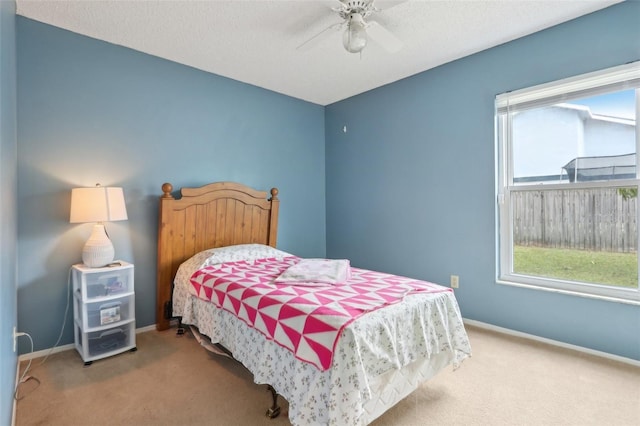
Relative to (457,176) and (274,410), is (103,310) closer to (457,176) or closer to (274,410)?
(274,410)

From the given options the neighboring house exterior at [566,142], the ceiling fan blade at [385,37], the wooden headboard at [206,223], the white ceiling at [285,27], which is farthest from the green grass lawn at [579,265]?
the wooden headboard at [206,223]

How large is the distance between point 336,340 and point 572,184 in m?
2.37

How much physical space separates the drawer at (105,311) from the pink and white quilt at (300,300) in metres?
0.47

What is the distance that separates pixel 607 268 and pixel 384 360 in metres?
2.08

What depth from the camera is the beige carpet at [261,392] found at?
1644mm

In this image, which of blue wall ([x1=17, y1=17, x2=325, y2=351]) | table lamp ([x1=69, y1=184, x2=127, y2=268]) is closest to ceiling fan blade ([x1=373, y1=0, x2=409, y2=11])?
blue wall ([x1=17, y1=17, x2=325, y2=351])

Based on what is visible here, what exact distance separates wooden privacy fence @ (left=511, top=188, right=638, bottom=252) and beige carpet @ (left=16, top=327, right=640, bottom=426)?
86cm

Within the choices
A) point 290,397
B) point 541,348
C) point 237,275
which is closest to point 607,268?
point 541,348

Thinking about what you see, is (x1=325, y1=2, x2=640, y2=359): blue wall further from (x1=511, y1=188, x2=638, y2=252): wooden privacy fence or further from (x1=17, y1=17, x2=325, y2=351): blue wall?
(x1=17, y1=17, x2=325, y2=351): blue wall

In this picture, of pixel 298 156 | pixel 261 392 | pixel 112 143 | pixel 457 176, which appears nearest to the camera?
pixel 261 392

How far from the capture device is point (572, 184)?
2.47 metres

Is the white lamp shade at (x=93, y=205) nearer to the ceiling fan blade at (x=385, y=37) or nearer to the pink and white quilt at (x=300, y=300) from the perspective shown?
the pink and white quilt at (x=300, y=300)

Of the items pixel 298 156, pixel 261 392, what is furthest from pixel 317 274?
pixel 298 156

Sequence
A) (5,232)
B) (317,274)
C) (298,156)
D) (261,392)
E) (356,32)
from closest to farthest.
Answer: (5,232)
(261,392)
(356,32)
(317,274)
(298,156)
